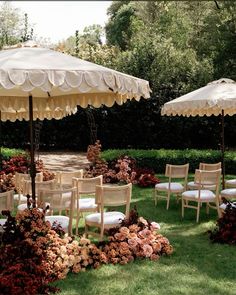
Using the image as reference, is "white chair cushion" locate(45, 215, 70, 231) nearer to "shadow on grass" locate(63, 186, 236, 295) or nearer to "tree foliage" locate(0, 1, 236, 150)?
"shadow on grass" locate(63, 186, 236, 295)

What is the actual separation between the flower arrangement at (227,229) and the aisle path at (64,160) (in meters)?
11.3

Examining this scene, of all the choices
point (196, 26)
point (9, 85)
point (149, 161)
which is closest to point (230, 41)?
point (149, 161)

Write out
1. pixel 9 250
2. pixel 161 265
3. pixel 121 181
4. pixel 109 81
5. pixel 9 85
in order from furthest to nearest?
1. pixel 121 181
2. pixel 161 265
3. pixel 9 250
4. pixel 109 81
5. pixel 9 85

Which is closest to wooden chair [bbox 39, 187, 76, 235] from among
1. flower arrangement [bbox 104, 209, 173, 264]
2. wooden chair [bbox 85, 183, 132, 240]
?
wooden chair [bbox 85, 183, 132, 240]

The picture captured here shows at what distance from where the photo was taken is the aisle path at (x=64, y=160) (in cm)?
1886

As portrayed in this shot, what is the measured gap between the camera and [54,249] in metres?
5.95

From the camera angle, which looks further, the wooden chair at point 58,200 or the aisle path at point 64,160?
the aisle path at point 64,160

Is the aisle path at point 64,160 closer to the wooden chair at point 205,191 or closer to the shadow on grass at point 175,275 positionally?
the wooden chair at point 205,191

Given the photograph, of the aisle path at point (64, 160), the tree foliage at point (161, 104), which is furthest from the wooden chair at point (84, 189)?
the tree foliage at point (161, 104)

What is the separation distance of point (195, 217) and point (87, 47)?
825 inches

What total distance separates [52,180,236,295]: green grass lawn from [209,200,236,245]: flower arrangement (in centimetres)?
15

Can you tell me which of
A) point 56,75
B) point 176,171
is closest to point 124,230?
point 56,75

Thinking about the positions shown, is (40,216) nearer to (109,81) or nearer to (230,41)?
(109,81)

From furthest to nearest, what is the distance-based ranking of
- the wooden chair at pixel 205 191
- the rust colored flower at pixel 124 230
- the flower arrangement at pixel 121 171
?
1. the flower arrangement at pixel 121 171
2. the wooden chair at pixel 205 191
3. the rust colored flower at pixel 124 230
